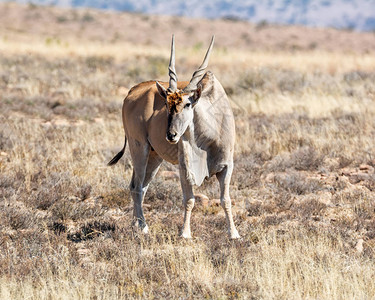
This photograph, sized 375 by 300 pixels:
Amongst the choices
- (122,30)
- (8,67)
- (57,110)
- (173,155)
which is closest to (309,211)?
(173,155)

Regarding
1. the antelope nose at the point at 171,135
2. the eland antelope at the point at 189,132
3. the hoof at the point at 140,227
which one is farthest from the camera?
the hoof at the point at 140,227

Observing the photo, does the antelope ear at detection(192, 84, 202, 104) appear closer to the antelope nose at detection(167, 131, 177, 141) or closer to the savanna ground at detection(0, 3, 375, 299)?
the antelope nose at detection(167, 131, 177, 141)

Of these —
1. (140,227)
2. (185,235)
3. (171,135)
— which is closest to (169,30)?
(140,227)

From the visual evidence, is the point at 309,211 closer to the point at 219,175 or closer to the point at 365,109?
the point at 219,175

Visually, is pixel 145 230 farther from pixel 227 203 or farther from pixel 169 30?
pixel 169 30

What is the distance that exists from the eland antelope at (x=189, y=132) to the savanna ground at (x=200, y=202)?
599 mm

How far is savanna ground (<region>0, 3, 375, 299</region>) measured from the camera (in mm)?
5375

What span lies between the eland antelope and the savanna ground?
599mm

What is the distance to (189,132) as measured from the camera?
650 cm

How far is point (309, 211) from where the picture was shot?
7828 mm

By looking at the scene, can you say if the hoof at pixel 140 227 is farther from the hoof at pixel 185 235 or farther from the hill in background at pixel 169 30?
the hill in background at pixel 169 30

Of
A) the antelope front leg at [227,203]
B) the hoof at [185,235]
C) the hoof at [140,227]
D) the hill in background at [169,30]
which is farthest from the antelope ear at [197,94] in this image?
the hill in background at [169,30]

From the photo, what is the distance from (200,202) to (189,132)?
2139mm

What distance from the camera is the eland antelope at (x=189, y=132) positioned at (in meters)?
6.18
